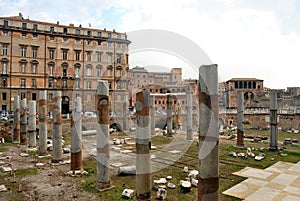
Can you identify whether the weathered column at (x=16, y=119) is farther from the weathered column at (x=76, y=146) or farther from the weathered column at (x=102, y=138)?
the weathered column at (x=102, y=138)

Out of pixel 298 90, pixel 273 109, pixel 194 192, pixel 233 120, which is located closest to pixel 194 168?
pixel 194 192

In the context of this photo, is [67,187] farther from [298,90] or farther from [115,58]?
[298,90]

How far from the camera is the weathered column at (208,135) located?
6.34m

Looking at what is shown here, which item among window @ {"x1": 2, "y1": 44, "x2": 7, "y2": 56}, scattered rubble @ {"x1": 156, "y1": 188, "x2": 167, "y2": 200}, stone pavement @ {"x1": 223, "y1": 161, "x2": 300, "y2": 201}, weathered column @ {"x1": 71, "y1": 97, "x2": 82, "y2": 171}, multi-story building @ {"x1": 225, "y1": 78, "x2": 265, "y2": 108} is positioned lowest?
stone pavement @ {"x1": 223, "y1": 161, "x2": 300, "y2": 201}

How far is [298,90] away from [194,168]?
44.1 m

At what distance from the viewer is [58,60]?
4141cm

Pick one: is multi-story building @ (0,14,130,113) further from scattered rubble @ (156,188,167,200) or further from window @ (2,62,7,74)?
scattered rubble @ (156,188,167,200)

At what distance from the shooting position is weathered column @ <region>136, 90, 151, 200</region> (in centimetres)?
804

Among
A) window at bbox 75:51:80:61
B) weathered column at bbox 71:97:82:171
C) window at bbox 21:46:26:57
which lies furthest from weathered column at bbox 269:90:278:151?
window at bbox 21:46:26:57

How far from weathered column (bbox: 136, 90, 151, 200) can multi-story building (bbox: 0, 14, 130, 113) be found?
33.3m

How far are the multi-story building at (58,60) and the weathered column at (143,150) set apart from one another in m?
33.3

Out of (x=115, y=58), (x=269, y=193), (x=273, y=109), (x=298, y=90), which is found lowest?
(x=269, y=193)

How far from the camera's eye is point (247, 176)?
11.8 m

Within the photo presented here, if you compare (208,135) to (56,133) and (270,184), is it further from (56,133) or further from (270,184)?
(56,133)
